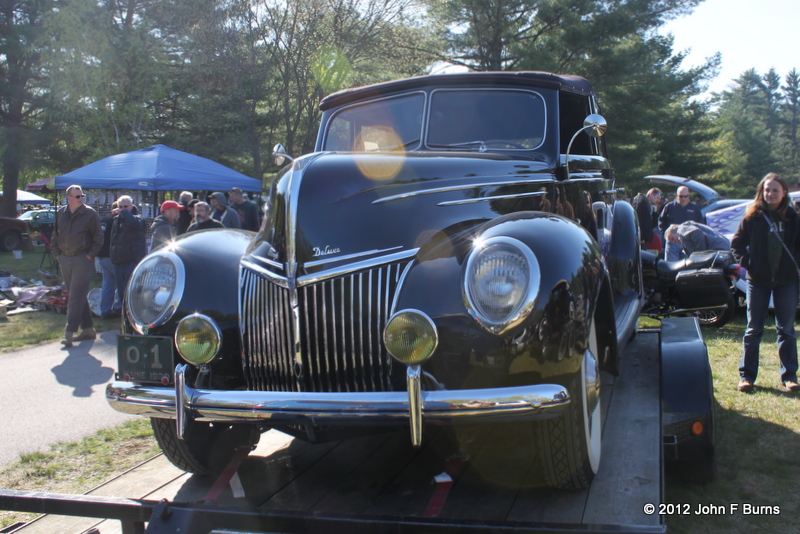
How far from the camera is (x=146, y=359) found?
2582 mm

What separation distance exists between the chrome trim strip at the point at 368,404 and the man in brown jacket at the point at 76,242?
5351 millimetres

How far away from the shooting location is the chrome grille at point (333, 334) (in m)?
2.40

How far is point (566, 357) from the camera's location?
2191mm

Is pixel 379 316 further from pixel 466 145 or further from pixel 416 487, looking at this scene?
pixel 466 145

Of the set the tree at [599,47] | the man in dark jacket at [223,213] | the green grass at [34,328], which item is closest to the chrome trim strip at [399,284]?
the man in dark jacket at [223,213]

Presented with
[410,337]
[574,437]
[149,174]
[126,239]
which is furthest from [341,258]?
[149,174]

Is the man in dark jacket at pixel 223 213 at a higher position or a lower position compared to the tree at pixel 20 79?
lower

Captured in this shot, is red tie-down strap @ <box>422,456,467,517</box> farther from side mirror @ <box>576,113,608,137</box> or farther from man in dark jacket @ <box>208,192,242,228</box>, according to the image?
man in dark jacket @ <box>208,192,242,228</box>

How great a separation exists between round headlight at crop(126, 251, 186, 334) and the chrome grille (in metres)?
0.45

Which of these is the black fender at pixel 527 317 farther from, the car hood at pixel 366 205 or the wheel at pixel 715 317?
the wheel at pixel 715 317

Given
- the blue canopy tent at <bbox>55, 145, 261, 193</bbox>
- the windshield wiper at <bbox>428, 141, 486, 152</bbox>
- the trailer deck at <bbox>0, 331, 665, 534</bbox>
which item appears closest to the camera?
the trailer deck at <bbox>0, 331, 665, 534</bbox>

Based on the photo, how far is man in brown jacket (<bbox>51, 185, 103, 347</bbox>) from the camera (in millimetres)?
7016

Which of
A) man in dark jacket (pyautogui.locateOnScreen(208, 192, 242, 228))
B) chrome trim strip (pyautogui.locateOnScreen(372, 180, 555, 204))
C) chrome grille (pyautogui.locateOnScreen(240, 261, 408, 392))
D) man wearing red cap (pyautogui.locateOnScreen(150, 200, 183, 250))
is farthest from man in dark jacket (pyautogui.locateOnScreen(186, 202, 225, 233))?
chrome grille (pyautogui.locateOnScreen(240, 261, 408, 392))

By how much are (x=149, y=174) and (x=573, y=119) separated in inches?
382
